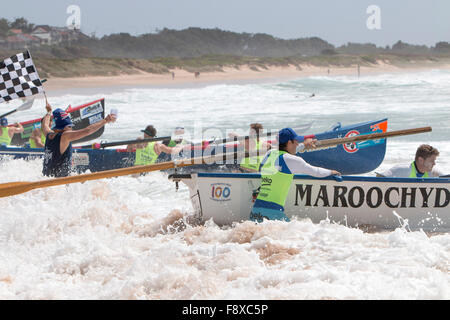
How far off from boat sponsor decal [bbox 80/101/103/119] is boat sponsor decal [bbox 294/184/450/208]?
851 cm

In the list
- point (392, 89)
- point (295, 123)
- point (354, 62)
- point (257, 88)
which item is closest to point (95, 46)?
point (354, 62)

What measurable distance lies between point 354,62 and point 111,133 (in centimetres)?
8291

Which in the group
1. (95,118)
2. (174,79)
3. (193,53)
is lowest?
(95,118)

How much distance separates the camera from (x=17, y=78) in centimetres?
880

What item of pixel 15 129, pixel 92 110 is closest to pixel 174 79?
pixel 92 110

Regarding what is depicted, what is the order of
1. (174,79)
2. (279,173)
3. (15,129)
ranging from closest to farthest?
1. (279,173)
2. (15,129)
3. (174,79)

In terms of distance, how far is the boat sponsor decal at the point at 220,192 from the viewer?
6.73 meters

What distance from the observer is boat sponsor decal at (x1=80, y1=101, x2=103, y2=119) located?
14.0 meters

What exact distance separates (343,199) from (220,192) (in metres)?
1.45

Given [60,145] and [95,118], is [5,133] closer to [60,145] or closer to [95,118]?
[95,118]

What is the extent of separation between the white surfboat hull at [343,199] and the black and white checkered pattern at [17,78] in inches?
141

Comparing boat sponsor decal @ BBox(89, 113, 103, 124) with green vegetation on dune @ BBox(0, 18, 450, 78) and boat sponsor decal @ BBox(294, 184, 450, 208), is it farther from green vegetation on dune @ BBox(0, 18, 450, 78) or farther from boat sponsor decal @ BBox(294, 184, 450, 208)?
green vegetation on dune @ BBox(0, 18, 450, 78)

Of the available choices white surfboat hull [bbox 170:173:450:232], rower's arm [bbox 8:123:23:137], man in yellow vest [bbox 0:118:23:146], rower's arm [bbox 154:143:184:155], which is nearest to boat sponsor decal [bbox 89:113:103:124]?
rower's arm [bbox 8:123:23:137]

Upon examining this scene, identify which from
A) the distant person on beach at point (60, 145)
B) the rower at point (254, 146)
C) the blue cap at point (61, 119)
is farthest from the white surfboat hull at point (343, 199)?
the rower at point (254, 146)
